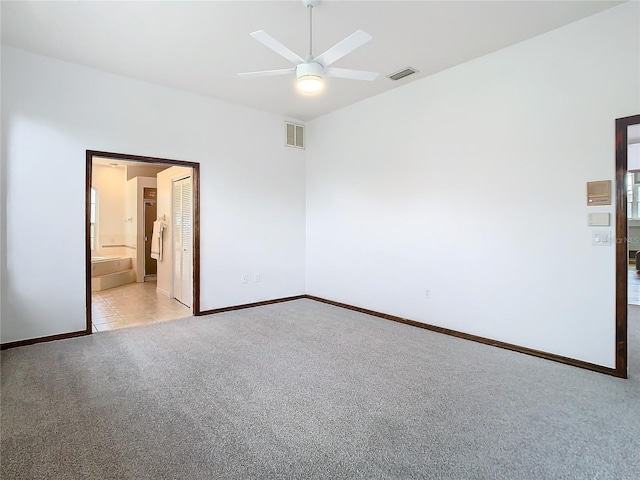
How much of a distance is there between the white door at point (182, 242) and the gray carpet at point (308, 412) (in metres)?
1.72

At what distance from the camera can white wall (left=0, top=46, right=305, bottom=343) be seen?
3.47 m

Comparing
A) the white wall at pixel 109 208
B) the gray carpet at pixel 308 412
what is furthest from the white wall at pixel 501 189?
the white wall at pixel 109 208

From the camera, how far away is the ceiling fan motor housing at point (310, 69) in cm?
264

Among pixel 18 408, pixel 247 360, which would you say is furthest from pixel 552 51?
pixel 18 408

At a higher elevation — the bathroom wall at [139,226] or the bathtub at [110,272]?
the bathroom wall at [139,226]

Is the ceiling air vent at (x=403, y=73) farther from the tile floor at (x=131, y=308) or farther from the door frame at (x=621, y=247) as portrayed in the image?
the tile floor at (x=131, y=308)

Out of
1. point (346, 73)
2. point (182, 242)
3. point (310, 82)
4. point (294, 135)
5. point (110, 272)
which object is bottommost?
point (110, 272)

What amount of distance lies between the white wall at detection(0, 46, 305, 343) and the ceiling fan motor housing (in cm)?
250

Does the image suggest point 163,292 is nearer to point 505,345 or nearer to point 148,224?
point 148,224

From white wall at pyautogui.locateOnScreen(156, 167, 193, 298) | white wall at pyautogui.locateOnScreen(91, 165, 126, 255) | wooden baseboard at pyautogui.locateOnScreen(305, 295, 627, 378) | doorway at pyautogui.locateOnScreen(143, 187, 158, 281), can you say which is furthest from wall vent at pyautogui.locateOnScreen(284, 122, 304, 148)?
white wall at pyautogui.locateOnScreen(91, 165, 126, 255)

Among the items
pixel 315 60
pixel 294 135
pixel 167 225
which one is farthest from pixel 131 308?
pixel 315 60

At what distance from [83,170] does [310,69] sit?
288 centimetres

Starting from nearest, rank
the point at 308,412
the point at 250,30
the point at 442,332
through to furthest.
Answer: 1. the point at 308,412
2. the point at 250,30
3. the point at 442,332

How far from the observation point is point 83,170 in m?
3.84
